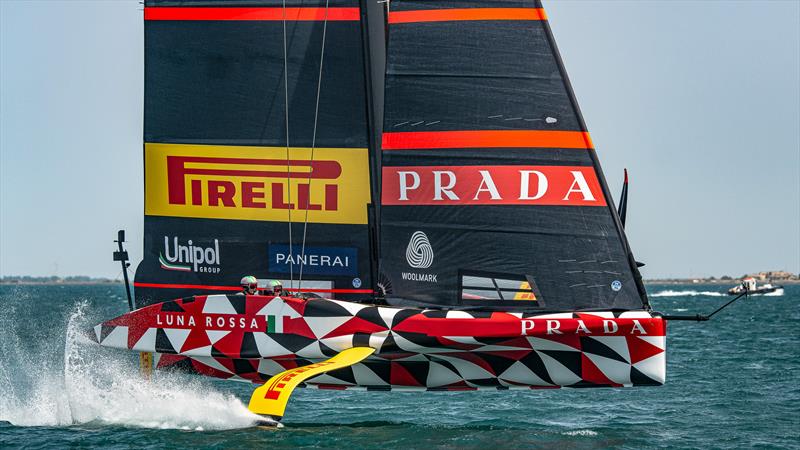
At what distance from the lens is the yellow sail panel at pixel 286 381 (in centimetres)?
1090

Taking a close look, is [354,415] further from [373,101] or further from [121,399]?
[373,101]

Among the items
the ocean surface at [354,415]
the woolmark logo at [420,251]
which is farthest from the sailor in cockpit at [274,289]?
the woolmark logo at [420,251]

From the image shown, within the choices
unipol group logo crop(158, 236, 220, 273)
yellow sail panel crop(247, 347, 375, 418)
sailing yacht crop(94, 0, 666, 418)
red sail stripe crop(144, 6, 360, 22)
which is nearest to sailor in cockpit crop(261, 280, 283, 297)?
sailing yacht crop(94, 0, 666, 418)

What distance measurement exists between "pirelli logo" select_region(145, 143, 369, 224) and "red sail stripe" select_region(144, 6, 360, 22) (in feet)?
5.17

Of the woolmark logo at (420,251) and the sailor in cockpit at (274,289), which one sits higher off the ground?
the woolmark logo at (420,251)

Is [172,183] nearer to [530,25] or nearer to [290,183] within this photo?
[290,183]

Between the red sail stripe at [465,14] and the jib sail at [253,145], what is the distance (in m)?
1.09

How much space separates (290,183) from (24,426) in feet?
14.0

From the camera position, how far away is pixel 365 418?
13727mm

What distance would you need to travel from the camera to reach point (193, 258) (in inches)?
532

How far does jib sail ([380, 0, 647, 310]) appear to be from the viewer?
12.0 metres

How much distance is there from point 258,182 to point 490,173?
9.95 feet

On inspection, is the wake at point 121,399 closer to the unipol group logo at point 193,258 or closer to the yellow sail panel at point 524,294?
the unipol group logo at point 193,258

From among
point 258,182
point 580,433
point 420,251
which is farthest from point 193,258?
point 580,433
